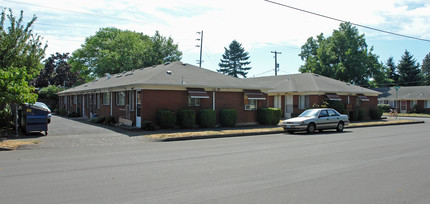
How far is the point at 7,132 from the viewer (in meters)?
15.1

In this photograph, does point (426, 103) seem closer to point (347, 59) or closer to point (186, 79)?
point (347, 59)

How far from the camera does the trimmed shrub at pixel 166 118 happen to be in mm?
18719

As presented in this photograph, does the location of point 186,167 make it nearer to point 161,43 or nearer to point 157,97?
point 157,97

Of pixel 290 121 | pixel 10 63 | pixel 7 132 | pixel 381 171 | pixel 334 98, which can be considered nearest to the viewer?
pixel 381 171

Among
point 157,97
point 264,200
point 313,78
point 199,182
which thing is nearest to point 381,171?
point 264,200

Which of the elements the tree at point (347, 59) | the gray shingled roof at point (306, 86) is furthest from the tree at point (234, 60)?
the gray shingled roof at point (306, 86)

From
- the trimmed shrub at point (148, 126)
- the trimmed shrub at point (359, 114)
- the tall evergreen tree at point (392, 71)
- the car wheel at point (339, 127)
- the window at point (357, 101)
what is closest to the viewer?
the trimmed shrub at point (148, 126)

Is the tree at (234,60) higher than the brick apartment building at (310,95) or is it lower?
higher

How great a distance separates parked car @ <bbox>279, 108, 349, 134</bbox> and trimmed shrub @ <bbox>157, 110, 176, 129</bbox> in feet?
21.5

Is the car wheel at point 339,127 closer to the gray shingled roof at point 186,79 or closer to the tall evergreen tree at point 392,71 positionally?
the gray shingled roof at point 186,79

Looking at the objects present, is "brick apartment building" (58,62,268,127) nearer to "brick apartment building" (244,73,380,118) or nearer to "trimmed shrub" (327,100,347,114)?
"brick apartment building" (244,73,380,118)

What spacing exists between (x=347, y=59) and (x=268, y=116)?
1459 inches

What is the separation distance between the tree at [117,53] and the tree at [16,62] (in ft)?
95.6

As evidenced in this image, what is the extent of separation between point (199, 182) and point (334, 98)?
25.4 meters
